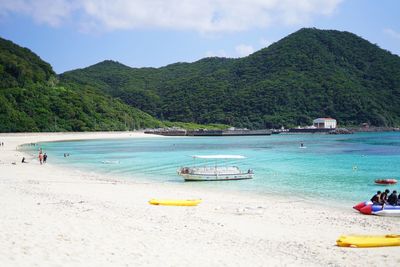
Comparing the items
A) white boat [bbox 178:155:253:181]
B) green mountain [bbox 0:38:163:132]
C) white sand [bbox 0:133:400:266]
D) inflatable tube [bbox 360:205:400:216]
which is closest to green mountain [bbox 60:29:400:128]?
green mountain [bbox 0:38:163:132]

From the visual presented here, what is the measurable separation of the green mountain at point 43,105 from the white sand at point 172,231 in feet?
302

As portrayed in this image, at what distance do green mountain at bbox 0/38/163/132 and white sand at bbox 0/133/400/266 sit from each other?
302 feet

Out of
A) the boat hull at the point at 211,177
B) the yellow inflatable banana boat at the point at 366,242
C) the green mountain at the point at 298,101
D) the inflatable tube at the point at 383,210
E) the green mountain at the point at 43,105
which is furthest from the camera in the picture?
the green mountain at the point at 298,101

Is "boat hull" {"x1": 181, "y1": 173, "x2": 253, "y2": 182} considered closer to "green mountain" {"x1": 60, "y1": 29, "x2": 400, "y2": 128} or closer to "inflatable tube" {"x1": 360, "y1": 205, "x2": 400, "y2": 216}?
"inflatable tube" {"x1": 360, "y1": 205, "x2": 400, "y2": 216}

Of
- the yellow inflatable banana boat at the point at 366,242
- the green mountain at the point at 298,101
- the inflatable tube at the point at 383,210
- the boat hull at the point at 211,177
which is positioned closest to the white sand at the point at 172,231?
the yellow inflatable banana boat at the point at 366,242

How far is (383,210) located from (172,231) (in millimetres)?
9768

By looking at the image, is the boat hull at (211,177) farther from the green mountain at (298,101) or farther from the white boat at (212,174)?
the green mountain at (298,101)

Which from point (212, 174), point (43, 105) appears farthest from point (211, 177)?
point (43, 105)

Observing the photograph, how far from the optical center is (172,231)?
42.9 ft

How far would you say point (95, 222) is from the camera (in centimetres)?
1362

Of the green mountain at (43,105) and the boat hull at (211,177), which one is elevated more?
the green mountain at (43,105)

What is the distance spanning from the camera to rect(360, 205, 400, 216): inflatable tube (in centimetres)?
1758

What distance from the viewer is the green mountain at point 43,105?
107062mm

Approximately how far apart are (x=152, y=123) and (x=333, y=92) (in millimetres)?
81109
